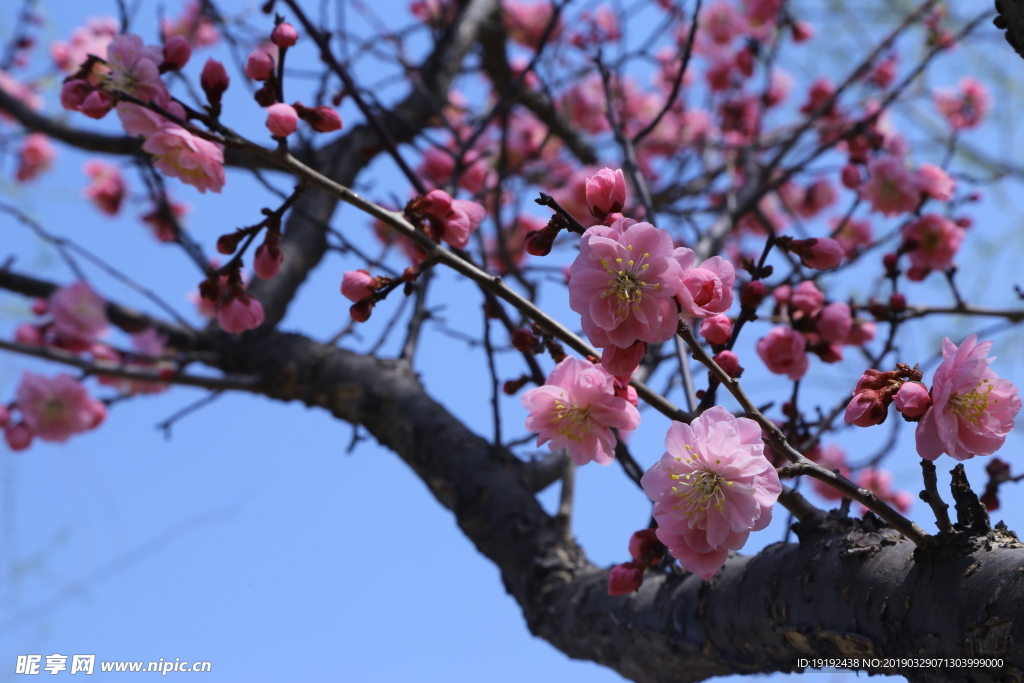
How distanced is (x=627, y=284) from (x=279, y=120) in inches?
26.3

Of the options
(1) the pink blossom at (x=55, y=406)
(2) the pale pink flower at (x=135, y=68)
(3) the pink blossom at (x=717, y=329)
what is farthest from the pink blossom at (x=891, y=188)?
(1) the pink blossom at (x=55, y=406)

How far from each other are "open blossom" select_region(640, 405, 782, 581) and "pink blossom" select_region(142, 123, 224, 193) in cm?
89

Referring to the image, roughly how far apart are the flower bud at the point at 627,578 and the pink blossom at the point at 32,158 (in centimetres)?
590

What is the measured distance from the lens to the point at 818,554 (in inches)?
45.9

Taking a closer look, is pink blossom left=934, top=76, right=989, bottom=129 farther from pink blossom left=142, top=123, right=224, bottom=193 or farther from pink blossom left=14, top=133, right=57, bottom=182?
pink blossom left=14, top=133, right=57, bottom=182

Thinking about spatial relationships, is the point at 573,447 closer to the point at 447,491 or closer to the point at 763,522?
the point at 763,522

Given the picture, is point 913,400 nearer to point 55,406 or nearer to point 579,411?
point 579,411

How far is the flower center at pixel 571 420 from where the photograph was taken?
111cm

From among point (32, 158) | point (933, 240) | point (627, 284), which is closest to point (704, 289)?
point (627, 284)

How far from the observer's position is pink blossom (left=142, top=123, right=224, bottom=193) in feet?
3.91

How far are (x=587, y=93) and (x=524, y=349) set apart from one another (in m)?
4.95

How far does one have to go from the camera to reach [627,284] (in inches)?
35.5

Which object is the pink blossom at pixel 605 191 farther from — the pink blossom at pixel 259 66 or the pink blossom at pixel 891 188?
the pink blossom at pixel 891 188

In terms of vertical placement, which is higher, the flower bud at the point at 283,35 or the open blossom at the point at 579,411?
the flower bud at the point at 283,35
